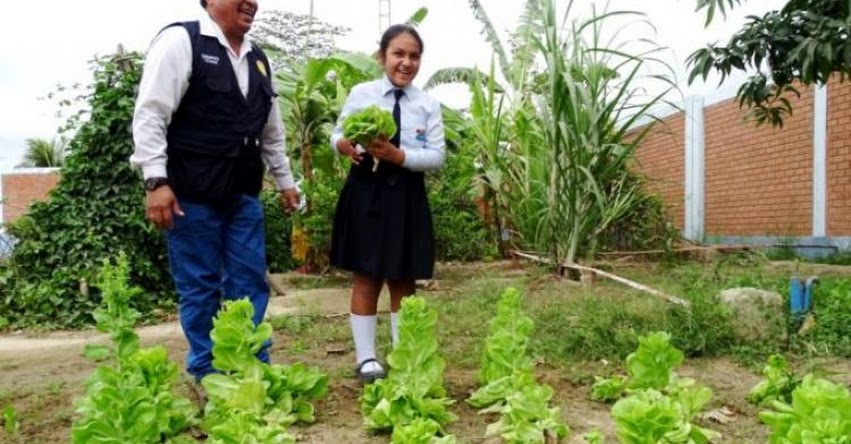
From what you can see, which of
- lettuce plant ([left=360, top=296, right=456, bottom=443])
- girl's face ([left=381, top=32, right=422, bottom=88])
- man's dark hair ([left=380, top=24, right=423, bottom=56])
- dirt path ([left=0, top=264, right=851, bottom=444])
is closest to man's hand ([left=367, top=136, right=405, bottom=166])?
girl's face ([left=381, top=32, right=422, bottom=88])

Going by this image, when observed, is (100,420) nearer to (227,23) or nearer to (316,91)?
(227,23)

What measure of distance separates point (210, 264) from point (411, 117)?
917 mm

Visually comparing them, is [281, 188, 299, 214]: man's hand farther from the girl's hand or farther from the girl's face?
the girl's face

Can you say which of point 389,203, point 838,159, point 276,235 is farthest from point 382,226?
point 838,159

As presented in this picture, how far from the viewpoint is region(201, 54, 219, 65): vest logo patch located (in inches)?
98.0

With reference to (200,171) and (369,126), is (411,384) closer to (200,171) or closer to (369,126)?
(369,126)

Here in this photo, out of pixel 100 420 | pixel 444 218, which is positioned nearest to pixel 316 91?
pixel 444 218

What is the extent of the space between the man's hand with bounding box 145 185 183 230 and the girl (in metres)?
0.64

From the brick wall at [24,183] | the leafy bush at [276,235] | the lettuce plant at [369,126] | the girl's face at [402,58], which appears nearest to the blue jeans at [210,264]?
the lettuce plant at [369,126]

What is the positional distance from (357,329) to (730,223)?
8.66 m

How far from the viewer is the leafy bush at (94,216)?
228 inches

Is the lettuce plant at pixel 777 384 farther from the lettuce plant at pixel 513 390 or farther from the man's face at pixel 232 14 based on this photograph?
the man's face at pixel 232 14

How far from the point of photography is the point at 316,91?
24.2ft

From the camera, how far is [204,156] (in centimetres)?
251
